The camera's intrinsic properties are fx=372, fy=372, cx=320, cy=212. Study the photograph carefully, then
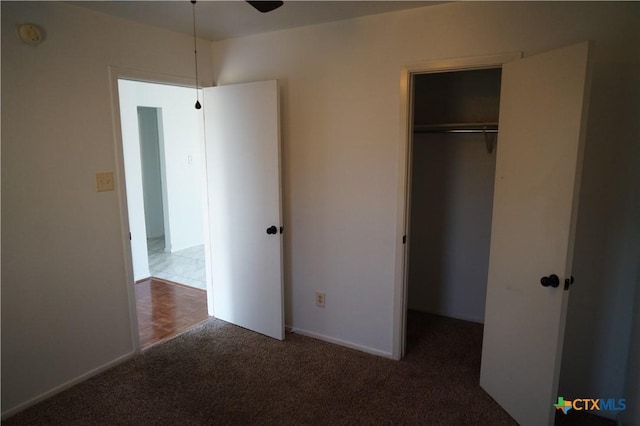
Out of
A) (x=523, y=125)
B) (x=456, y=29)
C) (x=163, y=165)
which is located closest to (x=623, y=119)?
(x=523, y=125)

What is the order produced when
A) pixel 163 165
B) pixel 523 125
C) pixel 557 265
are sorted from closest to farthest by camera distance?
pixel 557 265 < pixel 523 125 < pixel 163 165

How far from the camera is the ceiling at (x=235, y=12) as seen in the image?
7.41 feet

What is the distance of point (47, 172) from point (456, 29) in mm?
2610

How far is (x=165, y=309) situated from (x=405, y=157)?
2.73 meters

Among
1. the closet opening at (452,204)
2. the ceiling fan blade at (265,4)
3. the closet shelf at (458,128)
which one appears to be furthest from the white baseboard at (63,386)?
the closet shelf at (458,128)

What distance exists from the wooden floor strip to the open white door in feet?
1.50

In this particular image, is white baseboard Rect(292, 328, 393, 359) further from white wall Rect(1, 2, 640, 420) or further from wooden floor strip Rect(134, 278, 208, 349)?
wooden floor strip Rect(134, 278, 208, 349)

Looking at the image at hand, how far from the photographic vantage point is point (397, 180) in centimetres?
254

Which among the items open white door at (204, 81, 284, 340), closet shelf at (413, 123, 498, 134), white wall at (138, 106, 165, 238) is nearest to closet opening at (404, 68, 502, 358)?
closet shelf at (413, 123, 498, 134)

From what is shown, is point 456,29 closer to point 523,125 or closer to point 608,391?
point 523,125

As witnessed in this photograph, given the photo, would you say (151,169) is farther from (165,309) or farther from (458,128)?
(458,128)

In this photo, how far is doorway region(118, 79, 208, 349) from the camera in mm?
3602

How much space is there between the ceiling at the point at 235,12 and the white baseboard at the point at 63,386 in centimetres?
237

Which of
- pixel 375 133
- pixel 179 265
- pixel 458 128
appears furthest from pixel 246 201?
pixel 179 265
